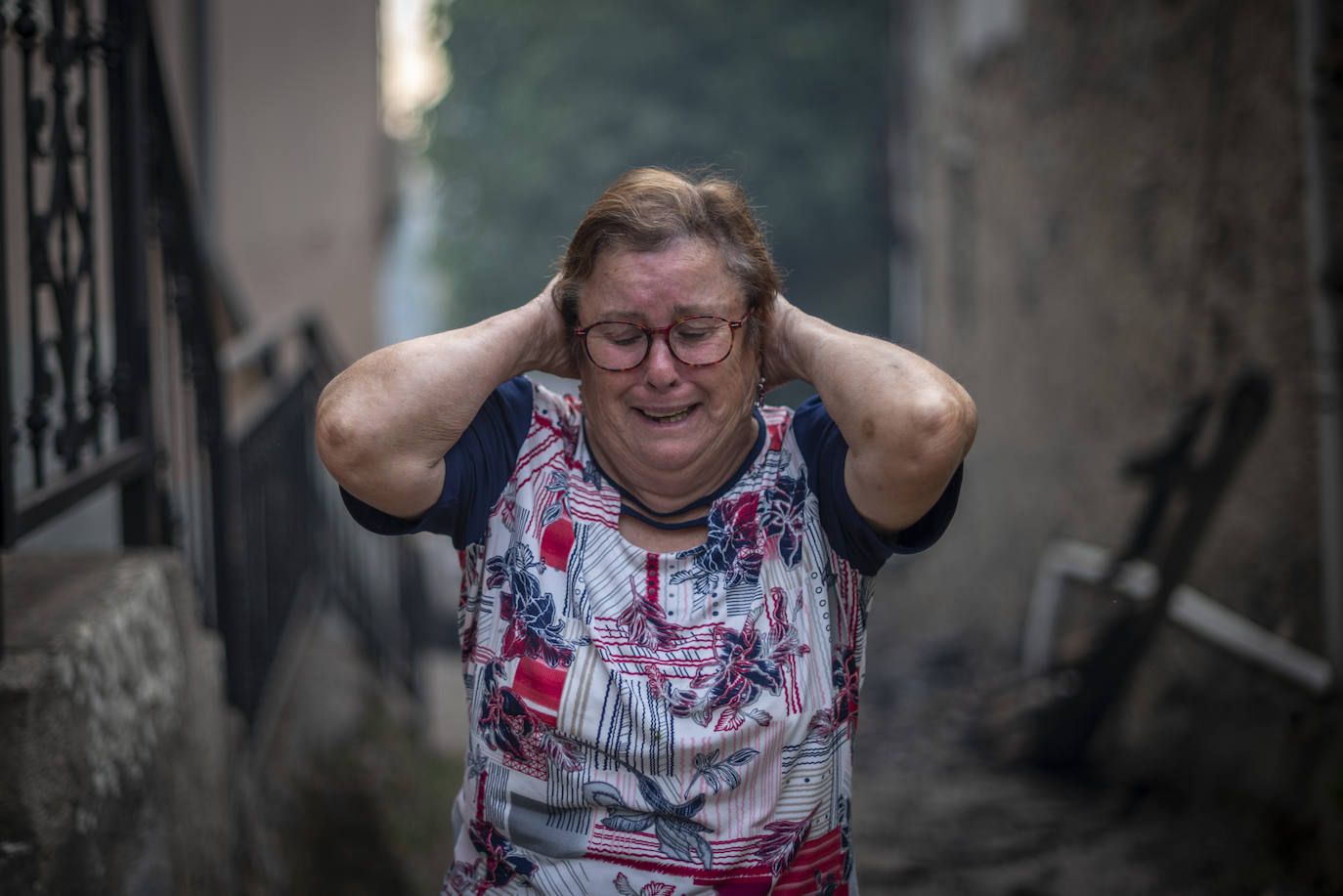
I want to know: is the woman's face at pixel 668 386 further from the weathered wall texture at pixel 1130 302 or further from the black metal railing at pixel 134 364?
the weathered wall texture at pixel 1130 302

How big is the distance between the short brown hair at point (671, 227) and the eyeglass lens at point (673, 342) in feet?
0.29

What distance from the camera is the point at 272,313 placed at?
6840 millimetres

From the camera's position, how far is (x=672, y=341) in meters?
1.83

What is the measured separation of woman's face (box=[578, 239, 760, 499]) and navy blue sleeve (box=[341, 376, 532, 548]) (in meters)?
0.17

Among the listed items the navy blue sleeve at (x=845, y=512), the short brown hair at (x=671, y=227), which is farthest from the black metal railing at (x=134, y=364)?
the navy blue sleeve at (x=845, y=512)

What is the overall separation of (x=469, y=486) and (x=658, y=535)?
34 cm

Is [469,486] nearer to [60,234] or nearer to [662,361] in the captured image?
[662,361]

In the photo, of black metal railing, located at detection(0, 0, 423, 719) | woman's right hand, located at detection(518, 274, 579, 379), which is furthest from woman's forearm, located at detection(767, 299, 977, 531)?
black metal railing, located at detection(0, 0, 423, 719)

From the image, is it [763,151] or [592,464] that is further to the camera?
[763,151]

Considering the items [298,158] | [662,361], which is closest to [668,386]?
[662,361]

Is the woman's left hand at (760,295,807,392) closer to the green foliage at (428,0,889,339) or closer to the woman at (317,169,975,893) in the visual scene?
the woman at (317,169,975,893)

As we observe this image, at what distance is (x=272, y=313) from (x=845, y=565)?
19.1 feet

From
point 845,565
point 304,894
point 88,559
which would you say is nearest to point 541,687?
point 845,565

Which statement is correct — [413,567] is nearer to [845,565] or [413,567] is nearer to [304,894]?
[304,894]
